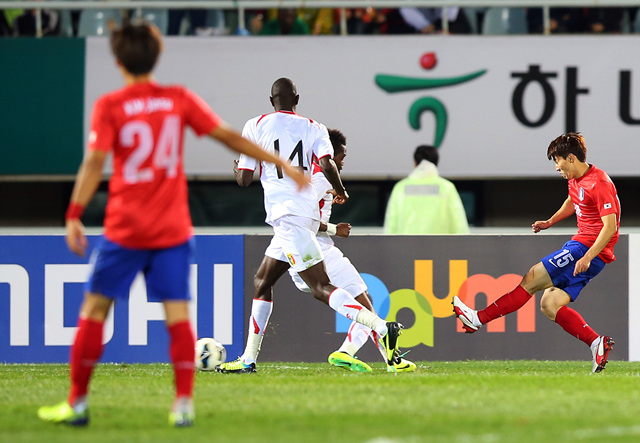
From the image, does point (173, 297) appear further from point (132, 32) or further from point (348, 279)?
point (348, 279)

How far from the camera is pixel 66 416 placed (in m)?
4.44

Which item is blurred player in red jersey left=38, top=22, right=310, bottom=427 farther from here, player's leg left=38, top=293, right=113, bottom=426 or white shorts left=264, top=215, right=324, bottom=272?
white shorts left=264, top=215, right=324, bottom=272

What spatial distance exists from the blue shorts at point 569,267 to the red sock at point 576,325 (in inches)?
5.3

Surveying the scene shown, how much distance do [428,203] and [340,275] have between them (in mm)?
1758

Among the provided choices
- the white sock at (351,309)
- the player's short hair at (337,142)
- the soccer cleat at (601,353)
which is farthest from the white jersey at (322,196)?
the soccer cleat at (601,353)

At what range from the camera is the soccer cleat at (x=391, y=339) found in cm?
677

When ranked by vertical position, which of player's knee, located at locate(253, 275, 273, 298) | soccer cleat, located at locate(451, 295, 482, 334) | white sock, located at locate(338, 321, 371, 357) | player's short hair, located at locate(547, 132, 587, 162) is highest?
player's short hair, located at locate(547, 132, 587, 162)

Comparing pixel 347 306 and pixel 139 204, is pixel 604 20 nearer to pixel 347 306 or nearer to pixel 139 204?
pixel 347 306

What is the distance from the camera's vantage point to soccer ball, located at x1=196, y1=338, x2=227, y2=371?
7.22m

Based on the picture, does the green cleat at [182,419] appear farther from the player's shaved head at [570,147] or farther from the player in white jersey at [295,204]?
the player's shaved head at [570,147]

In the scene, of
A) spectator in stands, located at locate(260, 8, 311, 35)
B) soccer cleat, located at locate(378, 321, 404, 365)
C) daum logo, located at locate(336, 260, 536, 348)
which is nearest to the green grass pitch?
soccer cleat, located at locate(378, 321, 404, 365)

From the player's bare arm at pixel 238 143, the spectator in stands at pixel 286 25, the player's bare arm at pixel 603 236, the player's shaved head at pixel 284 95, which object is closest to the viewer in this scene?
the player's bare arm at pixel 238 143

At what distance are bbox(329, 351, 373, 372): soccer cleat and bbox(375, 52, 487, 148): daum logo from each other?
508cm

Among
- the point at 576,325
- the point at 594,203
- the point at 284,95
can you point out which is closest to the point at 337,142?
the point at 284,95
